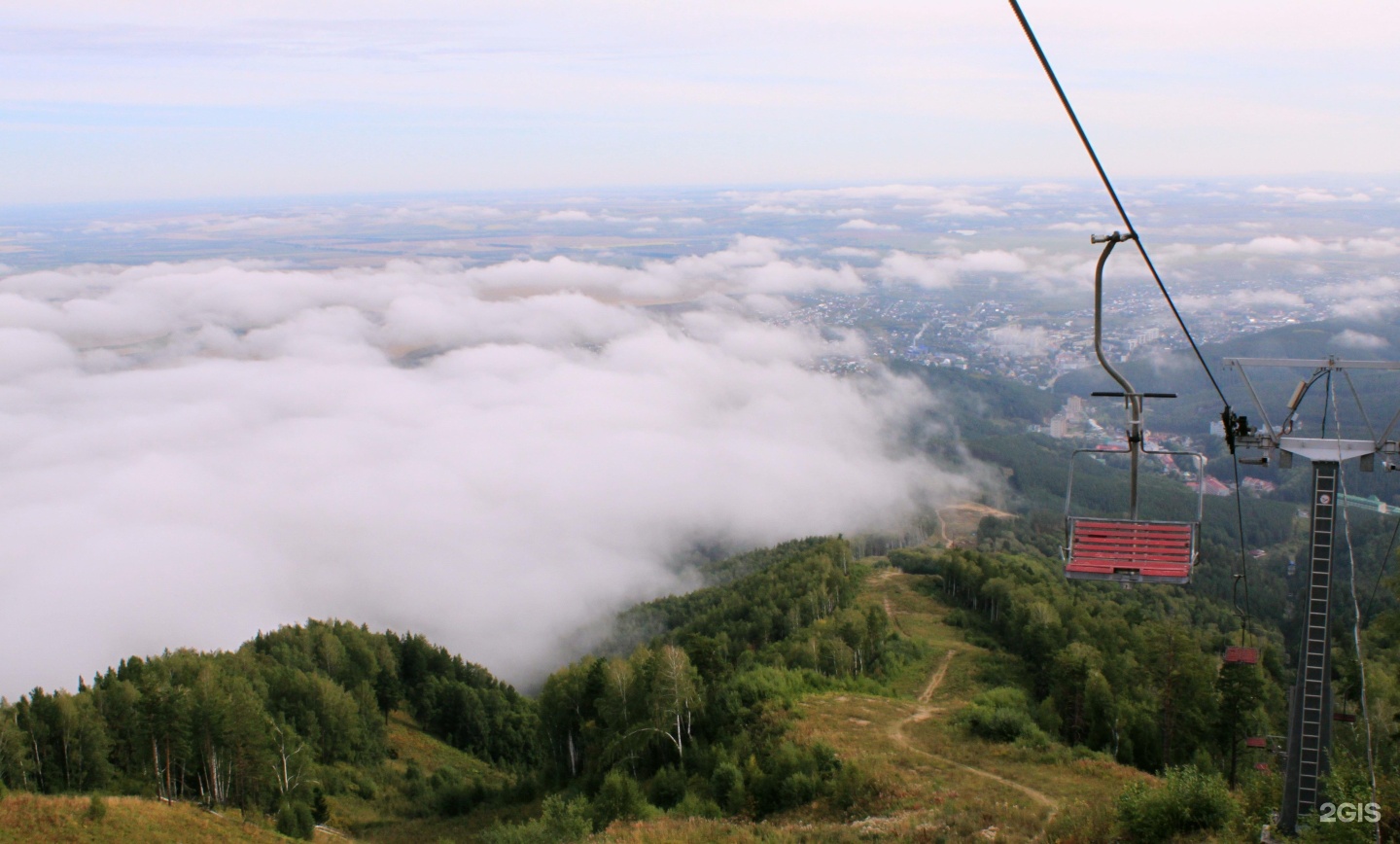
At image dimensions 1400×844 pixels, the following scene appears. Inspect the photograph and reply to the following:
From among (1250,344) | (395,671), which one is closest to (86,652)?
(395,671)

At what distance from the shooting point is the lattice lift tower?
12961 mm

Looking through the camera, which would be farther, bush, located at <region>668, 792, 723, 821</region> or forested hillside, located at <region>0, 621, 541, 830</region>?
forested hillside, located at <region>0, 621, 541, 830</region>

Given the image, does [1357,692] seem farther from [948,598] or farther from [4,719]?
[4,719]

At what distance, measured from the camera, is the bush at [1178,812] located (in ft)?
56.8

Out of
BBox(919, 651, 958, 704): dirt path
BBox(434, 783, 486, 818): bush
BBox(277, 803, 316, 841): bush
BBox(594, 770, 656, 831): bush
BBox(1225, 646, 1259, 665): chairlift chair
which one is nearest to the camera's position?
BBox(1225, 646, 1259, 665): chairlift chair

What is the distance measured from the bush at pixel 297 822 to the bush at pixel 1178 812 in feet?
113

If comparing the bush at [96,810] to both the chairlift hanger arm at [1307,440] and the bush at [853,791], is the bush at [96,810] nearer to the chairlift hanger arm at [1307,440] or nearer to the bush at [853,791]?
the bush at [853,791]

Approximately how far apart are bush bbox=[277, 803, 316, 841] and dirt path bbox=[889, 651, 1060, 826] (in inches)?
1032

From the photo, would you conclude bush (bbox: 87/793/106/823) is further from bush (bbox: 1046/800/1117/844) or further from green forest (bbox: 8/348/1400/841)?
bush (bbox: 1046/800/1117/844)

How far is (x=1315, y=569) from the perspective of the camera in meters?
13.2

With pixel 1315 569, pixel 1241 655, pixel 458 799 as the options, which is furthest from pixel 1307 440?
pixel 458 799

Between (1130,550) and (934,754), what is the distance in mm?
18639

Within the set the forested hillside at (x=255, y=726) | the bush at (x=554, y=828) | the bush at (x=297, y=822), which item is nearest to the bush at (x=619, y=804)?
the bush at (x=554, y=828)

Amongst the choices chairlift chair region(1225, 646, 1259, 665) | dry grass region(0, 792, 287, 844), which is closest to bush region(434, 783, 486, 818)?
dry grass region(0, 792, 287, 844)
